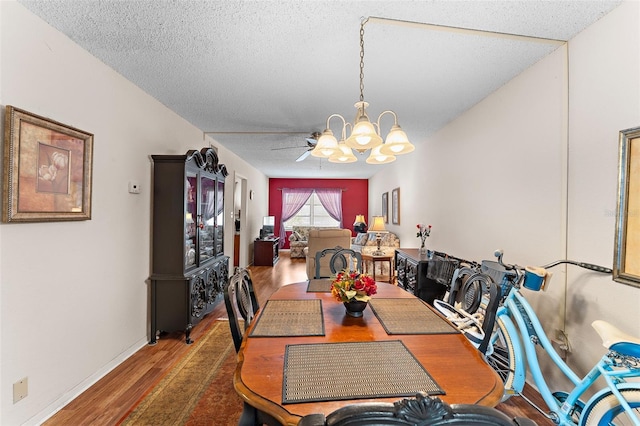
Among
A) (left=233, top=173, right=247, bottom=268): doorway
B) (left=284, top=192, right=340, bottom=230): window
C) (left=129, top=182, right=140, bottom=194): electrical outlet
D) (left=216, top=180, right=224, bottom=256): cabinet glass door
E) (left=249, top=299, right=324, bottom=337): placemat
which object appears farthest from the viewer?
(left=284, top=192, right=340, bottom=230): window

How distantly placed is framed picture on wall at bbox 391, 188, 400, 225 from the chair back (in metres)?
4.34

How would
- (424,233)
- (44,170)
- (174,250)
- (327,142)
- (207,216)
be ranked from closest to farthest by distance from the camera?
(44,170), (327,142), (174,250), (207,216), (424,233)

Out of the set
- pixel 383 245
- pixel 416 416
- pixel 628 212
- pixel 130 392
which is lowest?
pixel 130 392

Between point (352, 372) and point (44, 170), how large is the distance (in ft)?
6.88

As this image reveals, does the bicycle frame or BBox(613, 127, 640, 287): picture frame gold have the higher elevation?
BBox(613, 127, 640, 287): picture frame gold

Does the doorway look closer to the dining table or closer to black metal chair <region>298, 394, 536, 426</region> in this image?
the dining table

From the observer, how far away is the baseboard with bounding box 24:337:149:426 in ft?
5.76

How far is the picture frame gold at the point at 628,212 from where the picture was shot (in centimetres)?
147

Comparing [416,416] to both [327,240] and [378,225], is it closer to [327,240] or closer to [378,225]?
[327,240]

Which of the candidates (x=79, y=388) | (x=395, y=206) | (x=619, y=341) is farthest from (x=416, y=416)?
(x=395, y=206)

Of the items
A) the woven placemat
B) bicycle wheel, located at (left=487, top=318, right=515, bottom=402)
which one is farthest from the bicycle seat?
the woven placemat

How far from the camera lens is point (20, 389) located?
165 cm

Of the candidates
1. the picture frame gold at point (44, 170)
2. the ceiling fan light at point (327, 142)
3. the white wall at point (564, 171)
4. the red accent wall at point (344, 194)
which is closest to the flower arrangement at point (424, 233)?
the white wall at point (564, 171)

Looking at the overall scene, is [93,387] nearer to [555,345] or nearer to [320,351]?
[320,351]
